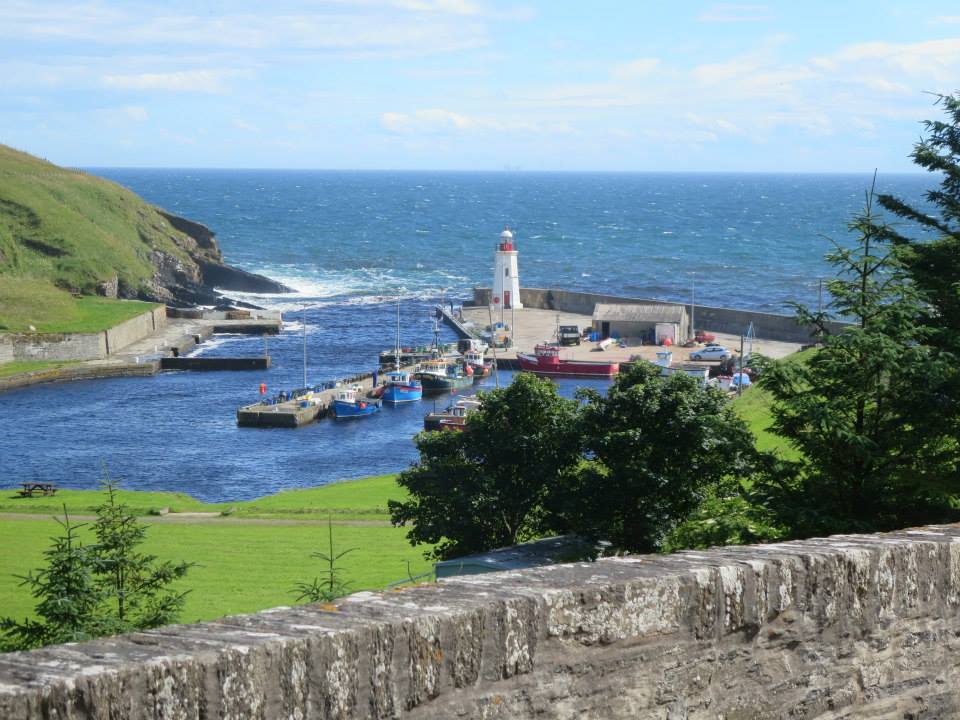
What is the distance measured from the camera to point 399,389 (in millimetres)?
64812

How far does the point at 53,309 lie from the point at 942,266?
73.6m

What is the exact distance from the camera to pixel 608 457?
827 inches

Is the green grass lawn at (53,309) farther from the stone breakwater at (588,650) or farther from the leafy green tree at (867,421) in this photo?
the stone breakwater at (588,650)

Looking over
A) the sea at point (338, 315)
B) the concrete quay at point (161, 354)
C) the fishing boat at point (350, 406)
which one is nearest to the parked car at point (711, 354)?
the sea at point (338, 315)

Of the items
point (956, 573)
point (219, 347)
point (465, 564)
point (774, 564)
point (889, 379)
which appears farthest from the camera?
point (219, 347)

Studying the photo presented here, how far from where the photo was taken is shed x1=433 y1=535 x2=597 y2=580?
18.8m

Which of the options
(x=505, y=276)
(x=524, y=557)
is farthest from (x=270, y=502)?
(x=505, y=276)

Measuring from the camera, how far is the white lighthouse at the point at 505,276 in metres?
92.6

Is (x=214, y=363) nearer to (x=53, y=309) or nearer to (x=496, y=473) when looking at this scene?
(x=53, y=309)

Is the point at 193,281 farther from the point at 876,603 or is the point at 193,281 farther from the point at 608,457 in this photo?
the point at 876,603

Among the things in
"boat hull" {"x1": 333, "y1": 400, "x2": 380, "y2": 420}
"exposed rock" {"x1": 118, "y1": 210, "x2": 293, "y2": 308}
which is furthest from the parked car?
"exposed rock" {"x1": 118, "y1": 210, "x2": 293, "y2": 308}

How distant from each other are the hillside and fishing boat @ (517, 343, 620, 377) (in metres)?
41.9

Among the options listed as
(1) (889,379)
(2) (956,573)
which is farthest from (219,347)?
(2) (956,573)

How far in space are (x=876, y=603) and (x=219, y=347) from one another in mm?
79240
